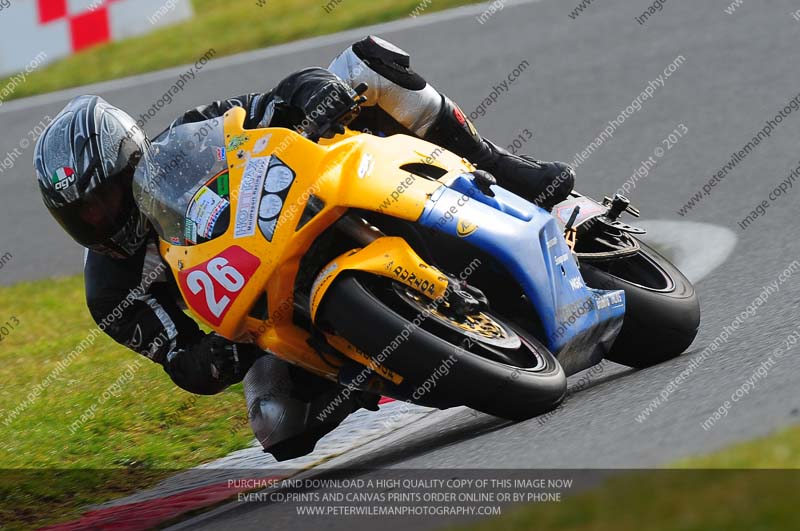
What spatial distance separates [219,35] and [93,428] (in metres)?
7.35

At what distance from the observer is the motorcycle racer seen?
452cm

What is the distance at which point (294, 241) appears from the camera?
416 centimetres

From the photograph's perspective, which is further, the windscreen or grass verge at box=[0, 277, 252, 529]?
grass verge at box=[0, 277, 252, 529]

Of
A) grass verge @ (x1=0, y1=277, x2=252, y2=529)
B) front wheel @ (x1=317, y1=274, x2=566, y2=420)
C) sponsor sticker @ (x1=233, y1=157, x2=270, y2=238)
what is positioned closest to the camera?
front wheel @ (x1=317, y1=274, x2=566, y2=420)

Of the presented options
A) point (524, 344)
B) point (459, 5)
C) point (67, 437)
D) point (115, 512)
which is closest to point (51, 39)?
point (459, 5)

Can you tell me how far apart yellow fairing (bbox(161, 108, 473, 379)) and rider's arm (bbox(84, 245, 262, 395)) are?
0.23 metres

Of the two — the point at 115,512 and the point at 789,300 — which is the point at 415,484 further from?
the point at 789,300

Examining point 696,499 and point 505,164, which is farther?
point 505,164

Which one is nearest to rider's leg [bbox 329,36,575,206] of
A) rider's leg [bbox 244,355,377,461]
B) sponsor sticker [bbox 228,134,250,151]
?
sponsor sticker [bbox 228,134,250,151]

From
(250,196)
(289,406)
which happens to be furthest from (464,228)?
(289,406)

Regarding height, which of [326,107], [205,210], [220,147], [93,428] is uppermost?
[326,107]

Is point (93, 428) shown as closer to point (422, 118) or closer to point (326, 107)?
point (422, 118)

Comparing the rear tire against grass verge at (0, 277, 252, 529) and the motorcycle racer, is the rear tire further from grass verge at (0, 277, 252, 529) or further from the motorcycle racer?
grass verge at (0, 277, 252, 529)

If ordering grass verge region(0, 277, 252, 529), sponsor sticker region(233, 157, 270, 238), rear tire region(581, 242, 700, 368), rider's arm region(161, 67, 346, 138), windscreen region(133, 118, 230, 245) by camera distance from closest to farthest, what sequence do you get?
sponsor sticker region(233, 157, 270, 238) < windscreen region(133, 118, 230, 245) < rider's arm region(161, 67, 346, 138) < rear tire region(581, 242, 700, 368) < grass verge region(0, 277, 252, 529)
